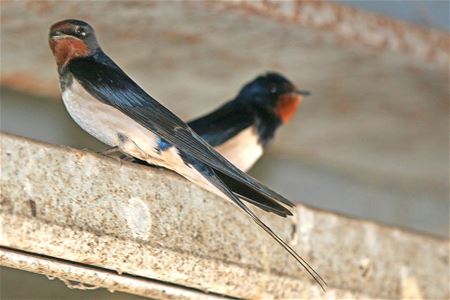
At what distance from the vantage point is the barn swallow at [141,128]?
2340 millimetres

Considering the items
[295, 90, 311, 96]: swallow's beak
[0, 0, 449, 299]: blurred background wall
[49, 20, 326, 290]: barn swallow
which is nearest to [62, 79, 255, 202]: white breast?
[49, 20, 326, 290]: barn swallow

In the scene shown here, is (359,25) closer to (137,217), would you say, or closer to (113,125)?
(113,125)

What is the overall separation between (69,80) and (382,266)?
0.81 meters

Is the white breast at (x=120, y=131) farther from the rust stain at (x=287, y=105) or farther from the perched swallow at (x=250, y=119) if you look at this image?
the rust stain at (x=287, y=105)

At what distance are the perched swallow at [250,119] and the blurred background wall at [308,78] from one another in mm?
72

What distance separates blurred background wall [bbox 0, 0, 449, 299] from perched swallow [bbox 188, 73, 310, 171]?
Answer: 0.07 m

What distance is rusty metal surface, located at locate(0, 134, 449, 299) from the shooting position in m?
2.12

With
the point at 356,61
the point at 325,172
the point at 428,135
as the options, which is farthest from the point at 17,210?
the point at 325,172

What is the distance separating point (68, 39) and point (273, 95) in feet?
2.59

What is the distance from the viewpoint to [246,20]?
2.88 m

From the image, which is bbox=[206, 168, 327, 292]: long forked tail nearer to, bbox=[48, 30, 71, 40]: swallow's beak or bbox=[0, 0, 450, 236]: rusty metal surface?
bbox=[48, 30, 71, 40]: swallow's beak

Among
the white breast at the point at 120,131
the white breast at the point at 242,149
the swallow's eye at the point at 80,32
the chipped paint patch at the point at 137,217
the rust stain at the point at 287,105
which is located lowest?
the chipped paint patch at the point at 137,217

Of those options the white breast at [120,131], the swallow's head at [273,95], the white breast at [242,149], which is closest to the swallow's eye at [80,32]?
the white breast at [120,131]

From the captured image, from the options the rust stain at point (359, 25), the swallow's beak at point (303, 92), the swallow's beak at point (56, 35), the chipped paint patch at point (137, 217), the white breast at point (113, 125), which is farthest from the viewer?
the swallow's beak at point (303, 92)
